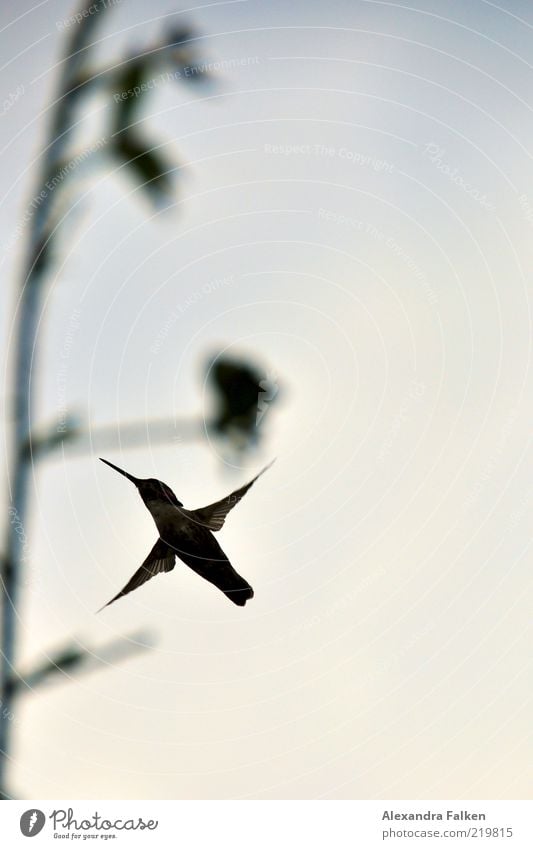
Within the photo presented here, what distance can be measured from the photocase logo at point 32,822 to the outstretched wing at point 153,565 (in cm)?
21

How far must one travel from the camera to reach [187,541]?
91cm

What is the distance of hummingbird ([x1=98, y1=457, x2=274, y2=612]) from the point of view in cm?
91

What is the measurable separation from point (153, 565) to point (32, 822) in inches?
10.8

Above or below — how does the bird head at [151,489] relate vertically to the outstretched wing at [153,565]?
above

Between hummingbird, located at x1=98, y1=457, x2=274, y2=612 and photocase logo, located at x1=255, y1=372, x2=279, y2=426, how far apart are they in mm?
97

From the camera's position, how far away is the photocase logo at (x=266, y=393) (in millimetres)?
886

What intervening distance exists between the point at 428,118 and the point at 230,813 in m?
0.78

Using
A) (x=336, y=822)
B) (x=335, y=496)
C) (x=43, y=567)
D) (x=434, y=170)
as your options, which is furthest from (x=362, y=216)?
(x=336, y=822)
